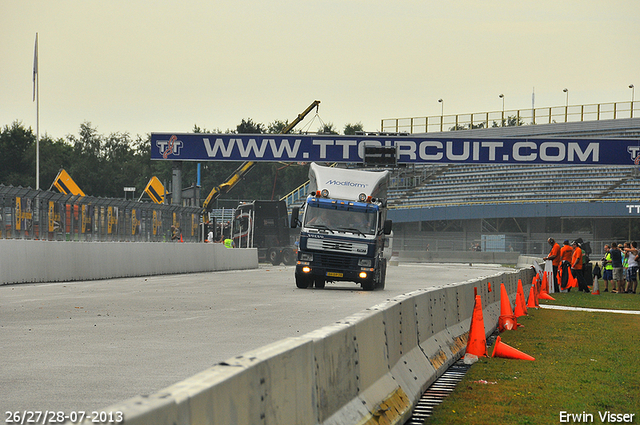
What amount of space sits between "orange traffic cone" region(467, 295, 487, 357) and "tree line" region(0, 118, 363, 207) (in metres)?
86.5

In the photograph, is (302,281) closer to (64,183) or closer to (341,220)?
(341,220)

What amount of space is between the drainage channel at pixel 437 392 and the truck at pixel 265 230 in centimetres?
3982

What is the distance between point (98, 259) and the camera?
26.8 meters

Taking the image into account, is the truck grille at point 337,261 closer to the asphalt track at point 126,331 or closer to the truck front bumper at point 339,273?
the truck front bumper at point 339,273

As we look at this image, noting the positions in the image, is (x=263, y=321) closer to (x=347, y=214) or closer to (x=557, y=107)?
(x=347, y=214)

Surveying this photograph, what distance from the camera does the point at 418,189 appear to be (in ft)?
238

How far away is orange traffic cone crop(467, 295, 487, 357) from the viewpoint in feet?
35.6

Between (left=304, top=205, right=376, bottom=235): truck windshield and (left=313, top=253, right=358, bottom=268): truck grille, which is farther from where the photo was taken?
(left=304, top=205, right=376, bottom=235): truck windshield

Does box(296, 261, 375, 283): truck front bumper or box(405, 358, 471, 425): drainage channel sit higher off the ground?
box(296, 261, 375, 283): truck front bumper

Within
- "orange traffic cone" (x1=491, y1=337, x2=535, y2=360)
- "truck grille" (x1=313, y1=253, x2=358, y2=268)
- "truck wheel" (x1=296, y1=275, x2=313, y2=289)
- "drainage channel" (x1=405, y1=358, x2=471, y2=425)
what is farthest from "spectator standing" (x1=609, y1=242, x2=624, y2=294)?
"drainage channel" (x1=405, y1=358, x2=471, y2=425)

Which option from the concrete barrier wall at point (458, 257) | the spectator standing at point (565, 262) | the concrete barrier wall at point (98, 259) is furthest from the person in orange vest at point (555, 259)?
the concrete barrier wall at point (458, 257)

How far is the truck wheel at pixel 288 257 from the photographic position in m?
50.7

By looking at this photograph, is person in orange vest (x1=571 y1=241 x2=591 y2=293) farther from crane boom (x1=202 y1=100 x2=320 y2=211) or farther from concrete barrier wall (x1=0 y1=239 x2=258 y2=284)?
crane boom (x1=202 y1=100 x2=320 y2=211)

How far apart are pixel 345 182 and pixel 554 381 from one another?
50.2 feet
